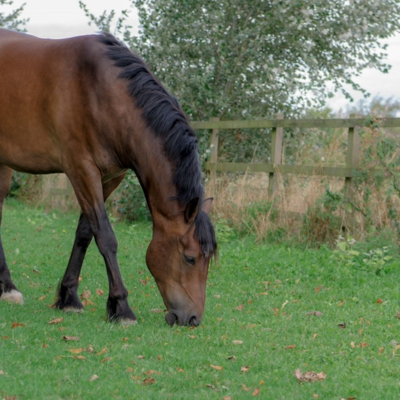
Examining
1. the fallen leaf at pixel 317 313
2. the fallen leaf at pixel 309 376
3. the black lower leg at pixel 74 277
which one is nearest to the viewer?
the fallen leaf at pixel 309 376

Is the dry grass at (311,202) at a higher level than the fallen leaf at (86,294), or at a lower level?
higher

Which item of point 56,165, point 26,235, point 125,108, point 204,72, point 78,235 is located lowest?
point 26,235

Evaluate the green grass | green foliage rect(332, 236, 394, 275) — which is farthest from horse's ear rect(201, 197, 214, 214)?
green foliage rect(332, 236, 394, 275)

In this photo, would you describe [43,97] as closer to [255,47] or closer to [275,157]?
[275,157]

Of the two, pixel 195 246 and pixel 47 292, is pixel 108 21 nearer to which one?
pixel 47 292

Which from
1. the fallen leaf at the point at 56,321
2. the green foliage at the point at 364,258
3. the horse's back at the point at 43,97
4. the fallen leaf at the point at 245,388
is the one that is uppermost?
the horse's back at the point at 43,97

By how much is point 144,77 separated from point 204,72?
7.59 metres

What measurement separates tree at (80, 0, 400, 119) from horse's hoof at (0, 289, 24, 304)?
282 inches

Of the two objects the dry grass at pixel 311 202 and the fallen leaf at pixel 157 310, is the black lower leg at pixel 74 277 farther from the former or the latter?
the dry grass at pixel 311 202

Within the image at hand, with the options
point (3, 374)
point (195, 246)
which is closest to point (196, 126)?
point (195, 246)

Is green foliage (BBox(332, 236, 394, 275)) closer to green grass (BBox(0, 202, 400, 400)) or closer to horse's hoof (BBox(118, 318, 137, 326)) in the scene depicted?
green grass (BBox(0, 202, 400, 400))

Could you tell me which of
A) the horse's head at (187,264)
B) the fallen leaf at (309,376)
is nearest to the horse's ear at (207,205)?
the horse's head at (187,264)

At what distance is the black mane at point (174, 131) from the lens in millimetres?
4965

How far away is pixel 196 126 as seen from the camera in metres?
12.0
